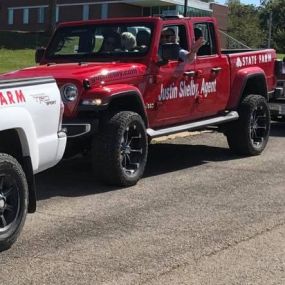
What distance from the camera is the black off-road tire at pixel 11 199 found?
16.9ft

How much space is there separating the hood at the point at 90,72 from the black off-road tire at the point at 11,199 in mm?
2133

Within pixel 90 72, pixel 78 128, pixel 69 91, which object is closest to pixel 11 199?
pixel 78 128

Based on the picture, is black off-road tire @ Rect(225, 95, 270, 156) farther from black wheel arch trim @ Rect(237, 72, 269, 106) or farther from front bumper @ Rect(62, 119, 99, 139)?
front bumper @ Rect(62, 119, 99, 139)

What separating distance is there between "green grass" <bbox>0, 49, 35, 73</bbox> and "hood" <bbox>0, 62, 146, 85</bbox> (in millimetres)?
21113

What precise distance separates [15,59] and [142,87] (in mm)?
27206

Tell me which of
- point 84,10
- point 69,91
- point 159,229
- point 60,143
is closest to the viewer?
point 159,229

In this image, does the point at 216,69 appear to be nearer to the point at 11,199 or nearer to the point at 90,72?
the point at 90,72

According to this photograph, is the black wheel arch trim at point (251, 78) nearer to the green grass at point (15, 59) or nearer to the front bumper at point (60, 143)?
the front bumper at point (60, 143)

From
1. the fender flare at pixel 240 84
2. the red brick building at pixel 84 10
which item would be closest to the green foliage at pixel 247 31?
the red brick building at pixel 84 10

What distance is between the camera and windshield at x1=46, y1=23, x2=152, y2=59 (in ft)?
27.2

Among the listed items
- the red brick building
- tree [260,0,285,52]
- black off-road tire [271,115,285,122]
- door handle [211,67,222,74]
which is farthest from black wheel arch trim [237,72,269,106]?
tree [260,0,285,52]

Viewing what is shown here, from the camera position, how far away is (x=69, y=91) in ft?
23.6

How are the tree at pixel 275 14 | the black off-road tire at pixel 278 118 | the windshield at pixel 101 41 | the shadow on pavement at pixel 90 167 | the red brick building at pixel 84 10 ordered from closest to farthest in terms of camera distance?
the shadow on pavement at pixel 90 167, the windshield at pixel 101 41, the black off-road tire at pixel 278 118, the red brick building at pixel 84 10, the tree at pixel 275 14

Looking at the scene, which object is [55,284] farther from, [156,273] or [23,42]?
[23,42]
